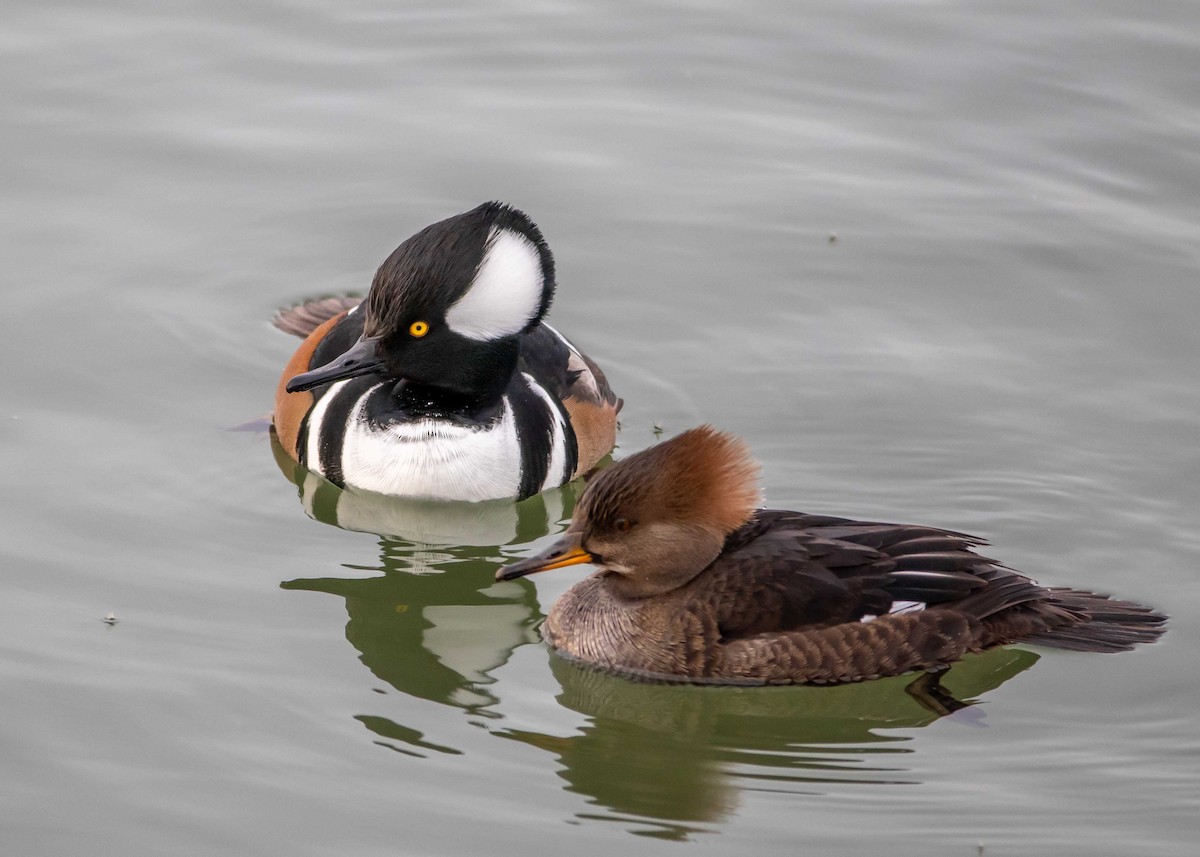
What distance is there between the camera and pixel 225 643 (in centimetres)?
743

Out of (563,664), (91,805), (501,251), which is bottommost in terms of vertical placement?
(91,805)

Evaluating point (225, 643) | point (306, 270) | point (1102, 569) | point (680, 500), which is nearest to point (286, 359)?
point (306, 270)

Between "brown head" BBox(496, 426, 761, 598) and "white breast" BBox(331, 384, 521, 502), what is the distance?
167cm

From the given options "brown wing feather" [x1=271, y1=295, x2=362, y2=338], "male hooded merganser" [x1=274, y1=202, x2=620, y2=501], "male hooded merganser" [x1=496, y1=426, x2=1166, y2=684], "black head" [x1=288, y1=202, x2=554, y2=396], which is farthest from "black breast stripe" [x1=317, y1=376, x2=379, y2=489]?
"male hooded merganser" [x1=496, y1=426, x2=1166, y2=684]

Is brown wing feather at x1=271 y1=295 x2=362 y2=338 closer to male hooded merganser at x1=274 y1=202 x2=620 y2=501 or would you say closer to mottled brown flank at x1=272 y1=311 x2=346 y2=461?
mottled brown flank at x1=272 y1=311 x2=346 y2=461

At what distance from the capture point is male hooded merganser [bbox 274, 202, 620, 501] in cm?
835

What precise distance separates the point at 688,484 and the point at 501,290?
180 cm

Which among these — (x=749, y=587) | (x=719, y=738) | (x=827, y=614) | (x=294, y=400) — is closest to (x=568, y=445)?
(x=294, y=400)

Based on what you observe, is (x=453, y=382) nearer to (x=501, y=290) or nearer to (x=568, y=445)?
(x=501, y=290)

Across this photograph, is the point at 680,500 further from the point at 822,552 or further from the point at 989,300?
the point at 989,300

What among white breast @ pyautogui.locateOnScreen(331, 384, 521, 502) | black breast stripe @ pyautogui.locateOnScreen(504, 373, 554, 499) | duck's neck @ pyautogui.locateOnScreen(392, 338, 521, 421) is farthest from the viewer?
black breast stripe @ pyautogui.locateOnScreen(504, 373, 554, 499)

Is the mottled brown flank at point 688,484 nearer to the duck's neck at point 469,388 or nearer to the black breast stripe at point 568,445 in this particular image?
the duck's neck at point 469,388

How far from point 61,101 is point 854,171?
18.2 feet

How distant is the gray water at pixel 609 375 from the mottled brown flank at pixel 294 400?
0.57ft
